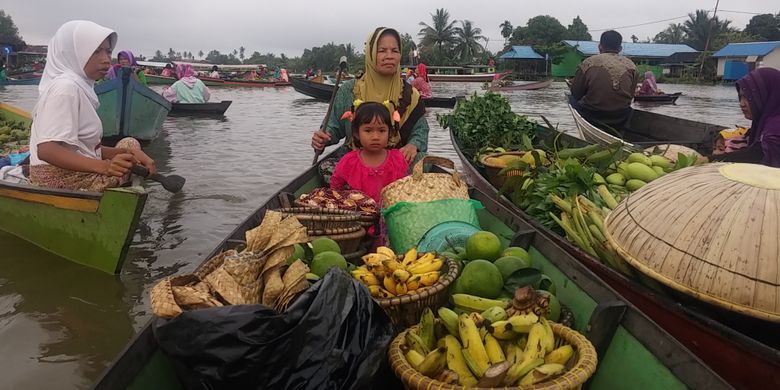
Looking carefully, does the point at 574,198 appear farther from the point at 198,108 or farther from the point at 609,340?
the point at 198,108

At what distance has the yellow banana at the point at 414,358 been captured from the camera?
5.20 feet

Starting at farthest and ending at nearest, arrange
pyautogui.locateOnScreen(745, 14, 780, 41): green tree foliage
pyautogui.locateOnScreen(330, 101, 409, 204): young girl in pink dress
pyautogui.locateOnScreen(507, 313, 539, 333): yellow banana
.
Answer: pyautogui.locateOnScreen(745, 14, 780, 41): green tree foliage, pyautogui.locateOnScreen(330, 101, 409, 204): young girl in pink dress, pyautogui.locateOnScreen(507, 313, 539, 333): yellow banana

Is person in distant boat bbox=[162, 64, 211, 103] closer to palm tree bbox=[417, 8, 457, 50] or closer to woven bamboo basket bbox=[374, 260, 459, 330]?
woven bamboo basket bbox=[374, 260, 459, 330]

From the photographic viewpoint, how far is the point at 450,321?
5.72ft

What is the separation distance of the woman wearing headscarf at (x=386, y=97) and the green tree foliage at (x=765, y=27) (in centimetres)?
5671

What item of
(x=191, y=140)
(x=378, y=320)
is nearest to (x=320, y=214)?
(x=378, y=320)

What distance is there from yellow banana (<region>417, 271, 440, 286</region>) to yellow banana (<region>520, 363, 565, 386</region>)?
2.13 ft

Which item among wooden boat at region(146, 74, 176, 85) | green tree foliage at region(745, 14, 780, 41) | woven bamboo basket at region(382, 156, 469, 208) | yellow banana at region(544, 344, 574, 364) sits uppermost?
green tree foliage at region(745, 14, 780, 41)

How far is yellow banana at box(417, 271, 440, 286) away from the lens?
2.04 meters

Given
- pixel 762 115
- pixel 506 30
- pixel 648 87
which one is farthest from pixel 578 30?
pixel 762 115

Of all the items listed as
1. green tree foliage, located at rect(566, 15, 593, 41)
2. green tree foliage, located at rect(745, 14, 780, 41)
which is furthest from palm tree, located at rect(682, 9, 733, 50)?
green tree foliage, located at rect(566, 15, 593, 41)

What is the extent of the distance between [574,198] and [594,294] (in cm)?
114

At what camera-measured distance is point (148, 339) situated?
5.49ft

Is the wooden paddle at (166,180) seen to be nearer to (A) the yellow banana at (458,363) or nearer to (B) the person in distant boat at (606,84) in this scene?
(A) the yellow banana at (458,363)
